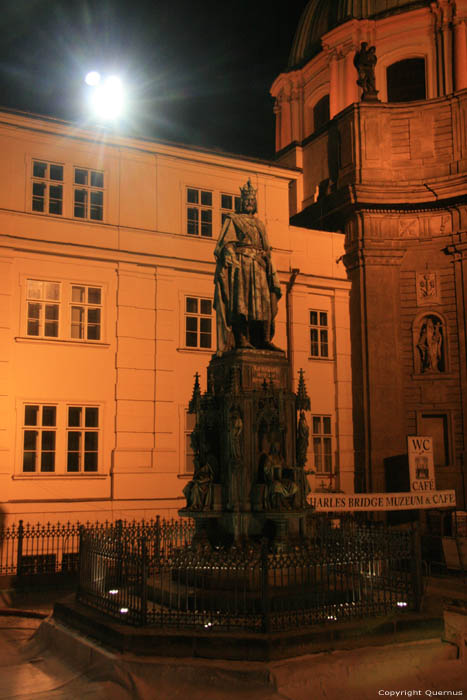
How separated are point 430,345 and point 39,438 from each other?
1379 centimetres

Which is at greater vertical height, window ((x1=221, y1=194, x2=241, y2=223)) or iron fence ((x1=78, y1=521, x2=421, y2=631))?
window ((x1=221, y1=194, x2=241, y2=223))

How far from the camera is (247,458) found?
1160 centimetres

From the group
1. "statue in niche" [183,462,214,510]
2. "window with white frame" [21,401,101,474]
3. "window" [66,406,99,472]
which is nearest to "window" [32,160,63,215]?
"window with white frame" [21,401,101,474]

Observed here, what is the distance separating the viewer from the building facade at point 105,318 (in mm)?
21078

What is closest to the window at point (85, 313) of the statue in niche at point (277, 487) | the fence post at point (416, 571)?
the statue in niche at point (277, 487)

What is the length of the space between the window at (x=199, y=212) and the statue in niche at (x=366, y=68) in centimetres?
802

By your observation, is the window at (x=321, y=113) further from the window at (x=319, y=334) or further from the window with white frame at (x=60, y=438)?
the window with white frame at (x=60, y=438)

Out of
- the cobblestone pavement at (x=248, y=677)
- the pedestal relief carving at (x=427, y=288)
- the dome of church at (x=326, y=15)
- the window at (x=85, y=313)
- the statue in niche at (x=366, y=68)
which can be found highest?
the dome of church at (x=326, y=15)

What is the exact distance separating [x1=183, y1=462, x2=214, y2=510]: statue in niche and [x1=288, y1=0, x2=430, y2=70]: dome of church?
25.2 m

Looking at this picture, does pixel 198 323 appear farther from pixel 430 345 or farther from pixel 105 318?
pixel 430 345

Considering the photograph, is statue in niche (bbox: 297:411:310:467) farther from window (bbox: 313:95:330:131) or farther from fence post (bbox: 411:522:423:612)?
window (bbox: 313:95:330:131)

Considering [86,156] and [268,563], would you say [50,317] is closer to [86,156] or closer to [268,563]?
[86,156]

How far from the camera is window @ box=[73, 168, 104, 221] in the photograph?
22.9 m

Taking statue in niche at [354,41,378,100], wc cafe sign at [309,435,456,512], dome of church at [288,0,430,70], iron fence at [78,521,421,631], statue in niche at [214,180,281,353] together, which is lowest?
iron fence at [78,521,421,631]
